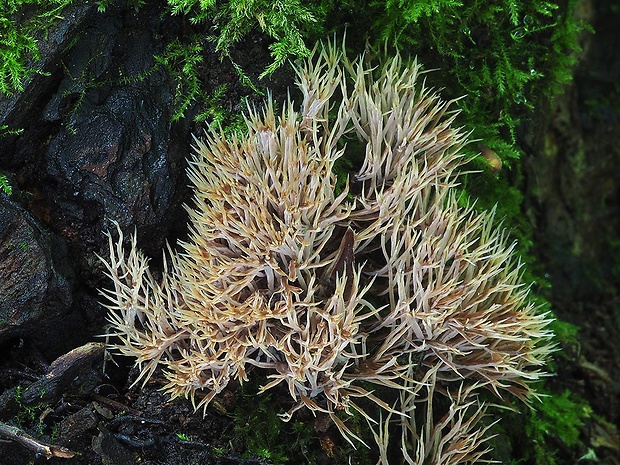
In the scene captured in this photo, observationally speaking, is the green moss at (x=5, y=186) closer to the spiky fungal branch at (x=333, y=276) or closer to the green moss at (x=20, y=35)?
the green moss at (x=20, y=35)

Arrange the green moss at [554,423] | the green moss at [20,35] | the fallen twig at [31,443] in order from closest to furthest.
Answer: the fallen twig at [31,443] < the green moss at [20,35] < the green moss at [554,423]

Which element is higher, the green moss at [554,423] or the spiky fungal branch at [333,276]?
the spiky fungal branch at [333,276]

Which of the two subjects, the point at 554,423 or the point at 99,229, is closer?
the point at 99,229

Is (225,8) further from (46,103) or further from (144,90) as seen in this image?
(46,103)

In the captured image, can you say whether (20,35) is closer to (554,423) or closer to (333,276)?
(333,276)

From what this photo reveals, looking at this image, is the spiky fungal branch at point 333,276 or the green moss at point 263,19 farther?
the green moss at point 263,19

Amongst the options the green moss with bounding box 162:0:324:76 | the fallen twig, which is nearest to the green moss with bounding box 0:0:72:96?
the green moss with bounding box 162:0:324:76

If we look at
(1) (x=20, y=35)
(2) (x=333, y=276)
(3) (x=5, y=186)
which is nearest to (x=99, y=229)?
(3) (x=5, y=186)

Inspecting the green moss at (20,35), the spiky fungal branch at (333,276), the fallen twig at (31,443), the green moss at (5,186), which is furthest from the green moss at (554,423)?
the green moss at (20,35)
